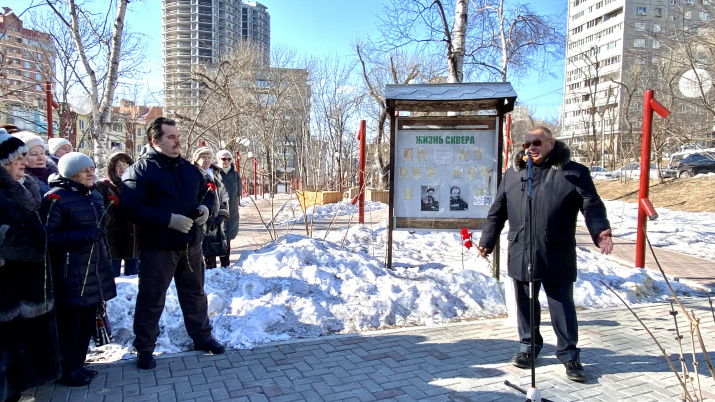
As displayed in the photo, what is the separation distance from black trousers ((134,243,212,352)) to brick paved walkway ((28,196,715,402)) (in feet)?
1.02

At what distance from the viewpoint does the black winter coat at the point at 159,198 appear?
11.4ft

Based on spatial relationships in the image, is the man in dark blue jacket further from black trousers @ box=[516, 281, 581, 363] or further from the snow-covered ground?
black trousers @ box=[516, 281, 581, 363]

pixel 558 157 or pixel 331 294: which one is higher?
pixel 558 157

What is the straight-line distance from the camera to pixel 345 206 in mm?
16844

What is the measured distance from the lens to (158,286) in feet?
11.9

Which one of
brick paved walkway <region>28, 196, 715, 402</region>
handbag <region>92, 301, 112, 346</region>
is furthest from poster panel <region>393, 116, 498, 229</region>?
handbag <region>92, 301, 112, 346</region>

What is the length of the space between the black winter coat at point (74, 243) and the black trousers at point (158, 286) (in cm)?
30

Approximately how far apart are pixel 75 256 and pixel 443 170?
438 centimetres

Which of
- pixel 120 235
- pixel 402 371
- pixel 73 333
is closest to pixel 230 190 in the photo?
pixel 120 235

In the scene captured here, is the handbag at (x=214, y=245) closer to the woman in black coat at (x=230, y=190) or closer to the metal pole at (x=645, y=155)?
the woman in black coat at (x=230, y=190)

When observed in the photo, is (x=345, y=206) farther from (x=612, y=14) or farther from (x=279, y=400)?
(x=612, y=14)

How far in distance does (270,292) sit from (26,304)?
8.04ft

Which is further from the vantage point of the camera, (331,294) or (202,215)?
(331,294)

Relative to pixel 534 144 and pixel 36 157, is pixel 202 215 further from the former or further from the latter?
pixel 534 144
